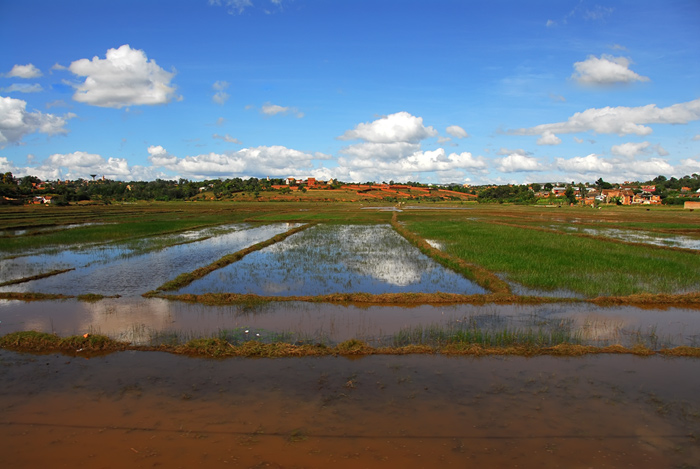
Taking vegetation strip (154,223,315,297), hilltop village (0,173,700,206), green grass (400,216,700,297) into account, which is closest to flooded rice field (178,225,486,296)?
vegetation strip (154,223,315,297)

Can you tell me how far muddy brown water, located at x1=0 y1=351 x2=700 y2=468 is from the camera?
12.0 feet

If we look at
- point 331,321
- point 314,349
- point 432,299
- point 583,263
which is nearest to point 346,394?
point 314,349

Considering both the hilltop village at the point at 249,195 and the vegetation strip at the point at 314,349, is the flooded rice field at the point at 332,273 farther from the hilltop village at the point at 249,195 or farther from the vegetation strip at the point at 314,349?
the hilltop village at the point at 249,195

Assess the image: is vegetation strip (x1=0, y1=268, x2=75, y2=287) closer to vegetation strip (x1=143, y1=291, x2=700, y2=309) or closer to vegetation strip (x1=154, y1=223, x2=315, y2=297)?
vegetation strip (x1=154, y1=223, x2=315, y2=297)

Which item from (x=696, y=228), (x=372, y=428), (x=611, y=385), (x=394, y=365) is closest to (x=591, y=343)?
(x=611, y=385)

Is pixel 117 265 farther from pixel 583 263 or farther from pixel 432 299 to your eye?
pixel 583 263

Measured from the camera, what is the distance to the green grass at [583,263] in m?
9.92

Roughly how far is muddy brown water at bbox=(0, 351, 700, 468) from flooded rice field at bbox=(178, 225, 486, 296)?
4.20 metres

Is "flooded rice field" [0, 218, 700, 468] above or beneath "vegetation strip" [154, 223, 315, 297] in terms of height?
beneath

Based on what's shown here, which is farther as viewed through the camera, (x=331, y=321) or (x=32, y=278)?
(x=32, y=278)

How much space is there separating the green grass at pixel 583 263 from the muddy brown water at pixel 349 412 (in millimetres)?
→ 4568

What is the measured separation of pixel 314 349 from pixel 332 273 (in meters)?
5.85

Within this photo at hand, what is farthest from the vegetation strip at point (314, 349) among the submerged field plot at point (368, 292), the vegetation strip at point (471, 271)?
the vegetation strip at point (471, 271)

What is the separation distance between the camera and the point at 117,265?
42.0 feet
